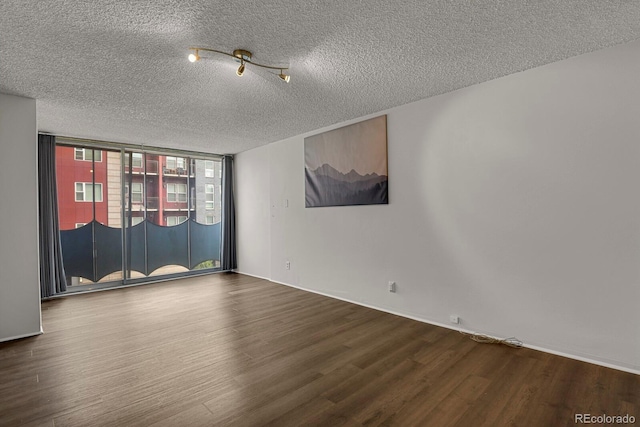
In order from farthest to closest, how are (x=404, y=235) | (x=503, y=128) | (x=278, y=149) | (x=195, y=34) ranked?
(x=278, y=149)
(x=404, y=235)
(x=503, y=128)
(x=195, y=34)

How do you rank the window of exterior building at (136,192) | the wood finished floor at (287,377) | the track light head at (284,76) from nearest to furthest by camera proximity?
the wood finished floor at (287,377)
the track light head at (284,76)
the window of exterior building at (136,192)

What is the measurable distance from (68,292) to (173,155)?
9.62ft

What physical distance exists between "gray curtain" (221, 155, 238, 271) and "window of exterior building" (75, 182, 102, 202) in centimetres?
222

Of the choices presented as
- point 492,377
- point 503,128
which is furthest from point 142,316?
point 503,128

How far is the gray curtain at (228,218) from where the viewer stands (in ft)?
21.6

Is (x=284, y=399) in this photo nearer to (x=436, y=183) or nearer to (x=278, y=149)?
(x=436, y=183)

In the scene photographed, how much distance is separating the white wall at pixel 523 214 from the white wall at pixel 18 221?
3.76 meters

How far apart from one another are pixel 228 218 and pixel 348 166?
11.4 ft

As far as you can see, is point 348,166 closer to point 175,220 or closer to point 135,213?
point 175,220

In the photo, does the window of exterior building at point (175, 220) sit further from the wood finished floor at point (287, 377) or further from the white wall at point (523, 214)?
the white wall at point (523, 214)

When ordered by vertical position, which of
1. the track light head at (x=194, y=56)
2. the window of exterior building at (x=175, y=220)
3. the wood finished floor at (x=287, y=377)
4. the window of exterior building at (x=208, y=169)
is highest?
the track light head at (x=194, y=56)

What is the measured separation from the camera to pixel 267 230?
5.84 meters

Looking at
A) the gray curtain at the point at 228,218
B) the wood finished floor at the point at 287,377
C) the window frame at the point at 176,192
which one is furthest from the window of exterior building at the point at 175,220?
the wood finished floor at the point at 287,377

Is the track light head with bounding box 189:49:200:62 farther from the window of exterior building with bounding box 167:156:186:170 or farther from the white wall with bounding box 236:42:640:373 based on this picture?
the window of exterior building with bounding box 167:156:186:170
